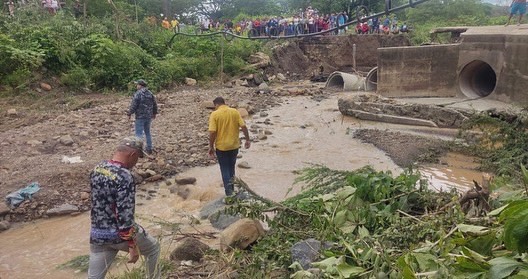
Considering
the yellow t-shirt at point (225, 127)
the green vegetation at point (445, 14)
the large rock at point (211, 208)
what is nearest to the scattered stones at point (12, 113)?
the large rock at point (211, 208)

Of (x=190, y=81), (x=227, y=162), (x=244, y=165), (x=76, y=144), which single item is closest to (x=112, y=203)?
(x=227, y=162)

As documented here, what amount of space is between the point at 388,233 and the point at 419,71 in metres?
13.0

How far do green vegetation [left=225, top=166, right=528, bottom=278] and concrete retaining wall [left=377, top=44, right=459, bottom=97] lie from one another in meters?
11.2

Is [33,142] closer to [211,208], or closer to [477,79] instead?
[211,208]

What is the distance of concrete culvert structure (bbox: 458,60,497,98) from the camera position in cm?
1409

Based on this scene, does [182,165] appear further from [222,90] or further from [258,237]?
[222,90]

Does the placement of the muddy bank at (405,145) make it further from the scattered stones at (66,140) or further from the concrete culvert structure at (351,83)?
the concrete culvert structure at (351,83)

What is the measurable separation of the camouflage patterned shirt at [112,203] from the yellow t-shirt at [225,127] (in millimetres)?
2988

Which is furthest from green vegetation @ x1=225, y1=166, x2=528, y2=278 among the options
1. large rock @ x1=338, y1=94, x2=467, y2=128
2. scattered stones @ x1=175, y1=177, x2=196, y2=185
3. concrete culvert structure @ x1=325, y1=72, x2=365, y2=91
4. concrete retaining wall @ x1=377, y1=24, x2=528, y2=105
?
concrete culvert structure @ x1=325, y1=72, x2=365, y2=91

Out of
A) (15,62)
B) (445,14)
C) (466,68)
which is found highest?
(445,14)

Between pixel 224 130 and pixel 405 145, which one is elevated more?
pixel 224 130

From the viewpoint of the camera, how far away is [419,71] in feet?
49.6

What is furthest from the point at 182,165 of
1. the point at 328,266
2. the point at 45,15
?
the point at 45,15

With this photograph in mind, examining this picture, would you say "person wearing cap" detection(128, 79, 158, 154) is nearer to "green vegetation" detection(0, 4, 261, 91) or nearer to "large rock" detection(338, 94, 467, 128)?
"large rock" detection(338, 94, 467, 128)
